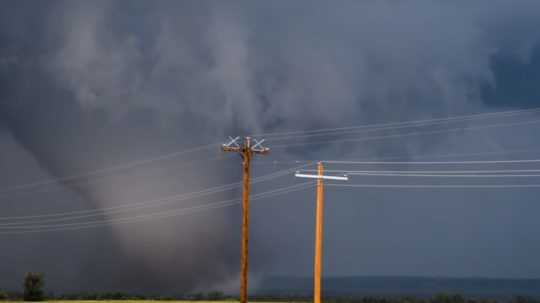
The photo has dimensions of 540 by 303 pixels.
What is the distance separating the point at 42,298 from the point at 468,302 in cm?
7573

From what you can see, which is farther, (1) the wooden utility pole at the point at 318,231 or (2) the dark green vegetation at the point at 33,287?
(2) the dark green vegetation at the point at 33,287

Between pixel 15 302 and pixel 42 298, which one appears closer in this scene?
pixel 15 302

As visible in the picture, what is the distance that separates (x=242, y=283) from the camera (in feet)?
150

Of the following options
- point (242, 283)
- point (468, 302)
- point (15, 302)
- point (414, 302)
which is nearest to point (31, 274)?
point (15, 302)

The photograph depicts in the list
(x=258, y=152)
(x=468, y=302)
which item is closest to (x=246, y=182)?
(x=258, y=152)

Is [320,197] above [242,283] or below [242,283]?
above

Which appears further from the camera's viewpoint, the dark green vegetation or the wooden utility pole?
the dark green vegetation

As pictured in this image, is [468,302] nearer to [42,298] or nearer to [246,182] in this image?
[42,298]

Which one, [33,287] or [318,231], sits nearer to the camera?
[318,231]

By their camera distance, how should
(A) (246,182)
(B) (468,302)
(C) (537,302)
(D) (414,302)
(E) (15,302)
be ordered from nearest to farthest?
(A) (246,182) → (E) (15,302) → (D) (414,302) → (B) (468,302) → (C) (537,302)

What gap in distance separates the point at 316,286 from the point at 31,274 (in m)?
43.1

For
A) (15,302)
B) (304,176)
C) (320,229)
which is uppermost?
(304,176)

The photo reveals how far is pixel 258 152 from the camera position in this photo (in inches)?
1827

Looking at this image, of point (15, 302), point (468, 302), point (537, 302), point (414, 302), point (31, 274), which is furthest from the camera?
point (537, 302)
